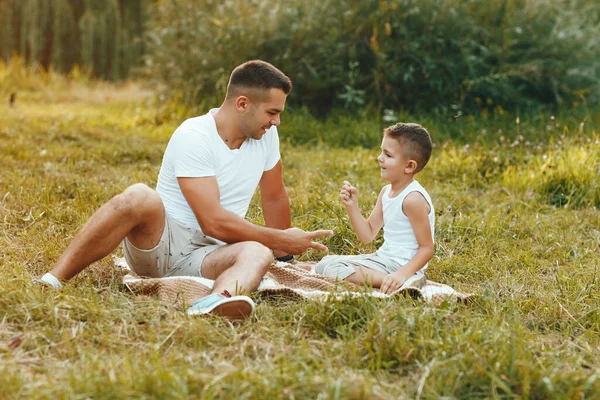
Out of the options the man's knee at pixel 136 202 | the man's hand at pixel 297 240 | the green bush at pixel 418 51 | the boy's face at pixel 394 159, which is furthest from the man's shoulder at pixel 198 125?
the green bush at pixel 418 51

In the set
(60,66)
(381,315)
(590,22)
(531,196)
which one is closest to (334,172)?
(531,196)

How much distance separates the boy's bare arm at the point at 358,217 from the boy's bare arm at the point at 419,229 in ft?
0.87

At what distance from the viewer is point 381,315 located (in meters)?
3.01

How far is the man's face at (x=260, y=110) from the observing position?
3.92m

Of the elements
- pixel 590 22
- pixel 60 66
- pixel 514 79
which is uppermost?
pixel 590 22

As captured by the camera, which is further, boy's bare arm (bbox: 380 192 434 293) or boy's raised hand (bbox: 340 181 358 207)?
boy's raised hand (bbox: 340 181 358 207)

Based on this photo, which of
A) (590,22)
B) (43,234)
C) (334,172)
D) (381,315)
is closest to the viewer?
(381,315)

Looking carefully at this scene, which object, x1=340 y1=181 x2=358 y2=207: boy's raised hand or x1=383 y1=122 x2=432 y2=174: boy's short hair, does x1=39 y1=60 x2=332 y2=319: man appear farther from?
x1=383 y1=122 x2=432 y2=174: boy's short hair

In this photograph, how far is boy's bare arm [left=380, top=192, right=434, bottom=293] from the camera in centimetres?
380

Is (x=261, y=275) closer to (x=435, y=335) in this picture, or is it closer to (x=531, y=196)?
(x=435, y=335)

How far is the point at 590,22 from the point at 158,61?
18.2 feet

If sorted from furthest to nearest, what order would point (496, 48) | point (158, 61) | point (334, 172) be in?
point (158, 61)
point (496, 48)
point (334, 172)

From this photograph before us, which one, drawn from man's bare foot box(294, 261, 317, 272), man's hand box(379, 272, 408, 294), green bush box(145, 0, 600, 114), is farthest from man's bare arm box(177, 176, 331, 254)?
green bush box(145, 0, 600, 114)

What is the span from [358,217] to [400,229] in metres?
0.23
